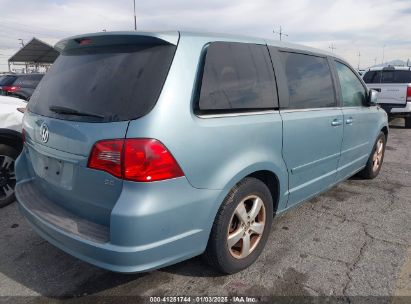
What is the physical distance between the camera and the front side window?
4.04 metres

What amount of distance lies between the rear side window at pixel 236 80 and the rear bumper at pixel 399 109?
844 centimetres

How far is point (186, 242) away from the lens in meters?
2.29

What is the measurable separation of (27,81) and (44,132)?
12.8 meters

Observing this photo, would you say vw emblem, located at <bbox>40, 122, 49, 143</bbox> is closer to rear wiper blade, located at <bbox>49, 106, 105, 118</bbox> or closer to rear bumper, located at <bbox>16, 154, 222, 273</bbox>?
rear wiper blade, located at <bbox>49, 106, 105, 118</bbox>

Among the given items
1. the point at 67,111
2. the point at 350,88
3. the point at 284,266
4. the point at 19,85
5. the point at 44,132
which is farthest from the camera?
the point at 19,85

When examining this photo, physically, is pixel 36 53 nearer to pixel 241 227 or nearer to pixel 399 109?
pixel 399 109

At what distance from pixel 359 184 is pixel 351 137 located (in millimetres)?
1275

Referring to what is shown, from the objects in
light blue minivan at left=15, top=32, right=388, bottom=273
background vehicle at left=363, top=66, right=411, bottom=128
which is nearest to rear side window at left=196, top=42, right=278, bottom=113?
light blue minivan at left=15, top=32, right=388, bottom=273

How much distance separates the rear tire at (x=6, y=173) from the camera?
160 inches

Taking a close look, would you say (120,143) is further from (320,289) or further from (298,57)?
(298,57)

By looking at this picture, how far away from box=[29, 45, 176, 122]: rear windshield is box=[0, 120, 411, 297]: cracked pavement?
1.25 m

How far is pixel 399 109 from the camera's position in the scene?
9.89 m

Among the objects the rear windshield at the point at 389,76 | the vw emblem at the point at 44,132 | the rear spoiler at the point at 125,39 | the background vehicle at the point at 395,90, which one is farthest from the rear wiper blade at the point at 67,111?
the rear windshield at the point at 389,76

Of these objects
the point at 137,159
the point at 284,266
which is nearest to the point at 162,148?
the point at 137,159
